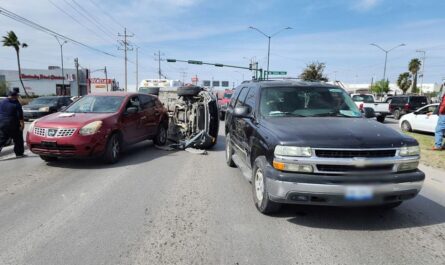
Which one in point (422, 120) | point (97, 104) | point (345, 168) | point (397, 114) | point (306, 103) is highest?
point (306, 103)

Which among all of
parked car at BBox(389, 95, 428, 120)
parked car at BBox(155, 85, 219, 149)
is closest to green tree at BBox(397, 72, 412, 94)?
parked car at BBox(389, 95, 428, 120)

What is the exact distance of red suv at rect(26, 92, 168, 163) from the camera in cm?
760

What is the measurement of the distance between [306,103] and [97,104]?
5798mm

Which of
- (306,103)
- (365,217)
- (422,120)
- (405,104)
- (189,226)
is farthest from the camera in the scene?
(405,104)

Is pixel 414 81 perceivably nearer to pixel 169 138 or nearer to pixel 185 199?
pixel 169 138

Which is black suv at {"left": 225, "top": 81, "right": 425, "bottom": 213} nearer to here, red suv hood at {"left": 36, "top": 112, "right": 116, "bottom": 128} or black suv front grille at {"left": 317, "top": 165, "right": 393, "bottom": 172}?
black suv front grille at {"left": 317, "top": 165, "right": 393, "bottom": 172}

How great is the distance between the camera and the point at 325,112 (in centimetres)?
564

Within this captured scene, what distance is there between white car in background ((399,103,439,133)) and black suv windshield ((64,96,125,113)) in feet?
44.2

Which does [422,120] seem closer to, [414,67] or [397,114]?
[397,114]

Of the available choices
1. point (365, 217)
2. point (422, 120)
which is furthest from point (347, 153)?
point (422, 120)

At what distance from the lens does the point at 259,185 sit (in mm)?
5031

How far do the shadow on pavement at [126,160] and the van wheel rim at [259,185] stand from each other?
4187 millimetres

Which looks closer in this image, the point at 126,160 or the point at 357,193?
the point at 357,193

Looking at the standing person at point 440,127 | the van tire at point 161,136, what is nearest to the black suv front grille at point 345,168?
the van tire at point 161,136
